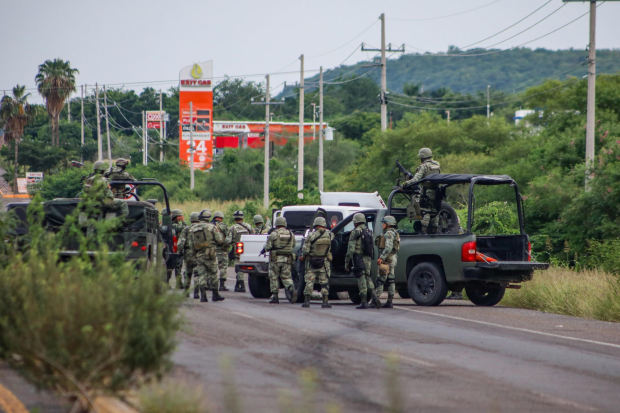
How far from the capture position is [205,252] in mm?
17016

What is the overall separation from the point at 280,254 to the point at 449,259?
3.24 metres

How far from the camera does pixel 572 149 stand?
30531 mm

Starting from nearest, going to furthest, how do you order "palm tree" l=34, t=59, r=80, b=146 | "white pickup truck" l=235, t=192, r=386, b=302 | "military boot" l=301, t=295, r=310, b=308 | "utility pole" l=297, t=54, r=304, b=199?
"military boot" l=301, t=295, r=310, b=308
"white pickup truck" l=235, t=192, r=386, b=302
"utility pole" l=297, t=54, r=304, b=199
"palm tree" l=34, t=59, r=80, b=146

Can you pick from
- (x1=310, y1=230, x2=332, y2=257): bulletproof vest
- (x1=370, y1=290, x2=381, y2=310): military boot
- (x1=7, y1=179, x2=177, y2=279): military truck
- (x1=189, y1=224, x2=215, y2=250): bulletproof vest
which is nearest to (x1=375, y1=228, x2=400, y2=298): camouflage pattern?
(x1=370, y1=290, x2=381, y2=310): military boot

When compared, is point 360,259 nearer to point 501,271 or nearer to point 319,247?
point 319,247

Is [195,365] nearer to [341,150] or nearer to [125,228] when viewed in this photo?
[125,228]

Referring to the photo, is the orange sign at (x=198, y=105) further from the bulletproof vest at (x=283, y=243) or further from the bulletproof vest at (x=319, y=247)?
the bulletproof vest at (x=319, y=247)

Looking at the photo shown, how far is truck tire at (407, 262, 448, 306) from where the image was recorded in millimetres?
16688

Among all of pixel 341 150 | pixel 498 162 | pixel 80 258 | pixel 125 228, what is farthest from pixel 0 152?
pixel 80 258

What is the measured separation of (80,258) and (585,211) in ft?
60.1

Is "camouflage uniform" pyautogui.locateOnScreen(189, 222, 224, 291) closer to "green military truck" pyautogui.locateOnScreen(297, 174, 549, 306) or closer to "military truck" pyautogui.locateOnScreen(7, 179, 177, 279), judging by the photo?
"military truck" pyautogui.locateOnScreen(7, 179, 177, 279)

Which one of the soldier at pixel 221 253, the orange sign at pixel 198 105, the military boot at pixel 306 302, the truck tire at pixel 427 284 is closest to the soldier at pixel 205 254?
the soldier at pixel 221 253

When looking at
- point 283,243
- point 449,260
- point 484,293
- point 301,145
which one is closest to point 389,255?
point 449,260

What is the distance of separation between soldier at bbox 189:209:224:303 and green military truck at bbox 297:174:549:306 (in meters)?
1.76
